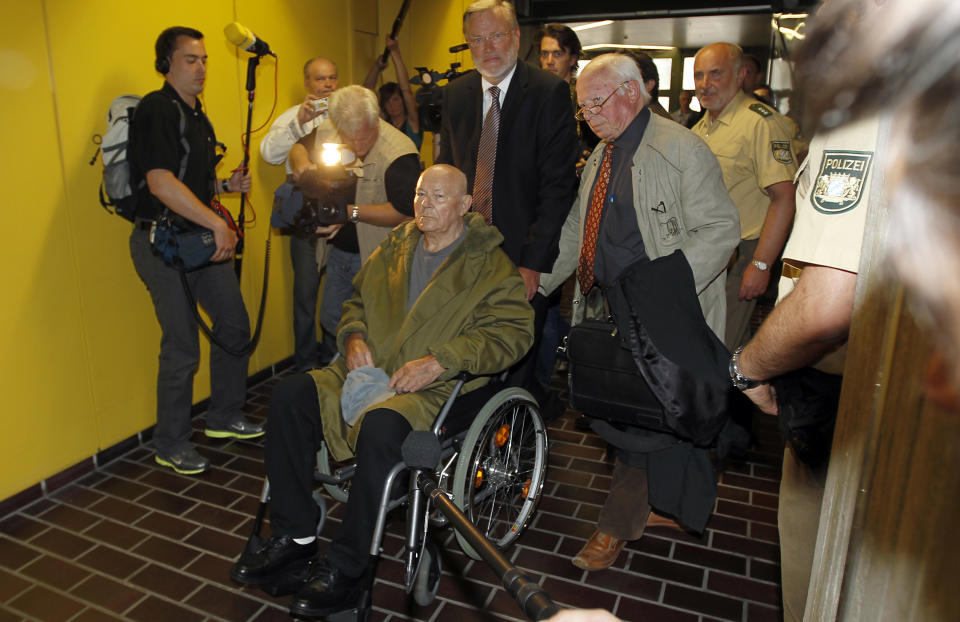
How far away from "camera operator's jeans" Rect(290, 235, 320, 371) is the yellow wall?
2.24 ft

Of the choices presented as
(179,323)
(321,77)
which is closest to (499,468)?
(179,323)

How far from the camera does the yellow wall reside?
287 cm

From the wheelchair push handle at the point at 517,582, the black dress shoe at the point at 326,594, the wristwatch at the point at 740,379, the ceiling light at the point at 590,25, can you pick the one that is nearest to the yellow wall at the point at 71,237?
the black dress shoe at the point at 326,594

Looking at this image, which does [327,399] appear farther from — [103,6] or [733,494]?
[103,6]

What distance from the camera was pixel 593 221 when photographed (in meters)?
2.51

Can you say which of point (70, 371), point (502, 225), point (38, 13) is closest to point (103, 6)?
point (38, 13)

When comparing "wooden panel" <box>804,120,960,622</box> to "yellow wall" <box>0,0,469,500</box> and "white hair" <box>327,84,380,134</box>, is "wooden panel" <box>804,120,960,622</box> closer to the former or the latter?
"white hair" <box>327,84,380,134</box>

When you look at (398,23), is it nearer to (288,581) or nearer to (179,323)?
(179,323)

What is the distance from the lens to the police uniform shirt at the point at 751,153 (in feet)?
10.2

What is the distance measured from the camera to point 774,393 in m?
1.58

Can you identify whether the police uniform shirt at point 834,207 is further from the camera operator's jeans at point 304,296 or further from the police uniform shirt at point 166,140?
the camera operator's jeans at point 304,296

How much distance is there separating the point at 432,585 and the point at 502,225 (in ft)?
4.84

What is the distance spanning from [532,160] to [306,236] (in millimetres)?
1917

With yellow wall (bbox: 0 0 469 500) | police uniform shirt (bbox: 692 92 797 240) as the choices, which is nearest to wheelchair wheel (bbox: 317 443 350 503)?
yellow wall (bbox: 0 0 469 500)
